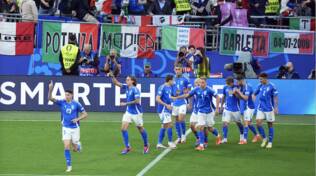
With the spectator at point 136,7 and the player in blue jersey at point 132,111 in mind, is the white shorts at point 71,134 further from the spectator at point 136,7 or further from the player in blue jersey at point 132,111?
the spectator at point 136,7

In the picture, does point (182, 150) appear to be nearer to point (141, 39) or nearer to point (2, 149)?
point (2, 149)

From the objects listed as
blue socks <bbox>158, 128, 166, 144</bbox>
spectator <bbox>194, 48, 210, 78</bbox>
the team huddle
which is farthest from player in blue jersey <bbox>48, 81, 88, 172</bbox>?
spectator <bbox>194, 48, 210, 78</bbox>

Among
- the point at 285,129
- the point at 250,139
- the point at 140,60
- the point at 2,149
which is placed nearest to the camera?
the point at 2,149

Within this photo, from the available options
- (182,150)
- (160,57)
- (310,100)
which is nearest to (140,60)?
(160,57)

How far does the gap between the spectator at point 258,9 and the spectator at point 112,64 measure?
6.89 metres

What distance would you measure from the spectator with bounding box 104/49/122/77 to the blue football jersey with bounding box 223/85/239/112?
707 centimetres

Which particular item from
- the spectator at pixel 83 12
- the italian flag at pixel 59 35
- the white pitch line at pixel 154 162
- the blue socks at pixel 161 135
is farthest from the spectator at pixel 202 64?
the white pitch line at pixel 154 162

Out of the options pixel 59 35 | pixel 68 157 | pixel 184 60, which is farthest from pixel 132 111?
pixel 59 35

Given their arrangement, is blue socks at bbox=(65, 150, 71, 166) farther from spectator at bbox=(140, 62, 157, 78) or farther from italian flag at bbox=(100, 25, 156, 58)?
italian flag at bbox=(100, 25, 156, 58)

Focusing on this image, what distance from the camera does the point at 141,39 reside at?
111 ft

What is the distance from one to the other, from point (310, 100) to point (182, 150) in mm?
8893

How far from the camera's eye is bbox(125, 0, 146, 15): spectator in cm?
3628

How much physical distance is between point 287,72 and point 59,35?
8.77 metres

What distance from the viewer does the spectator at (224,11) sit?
116 ft
